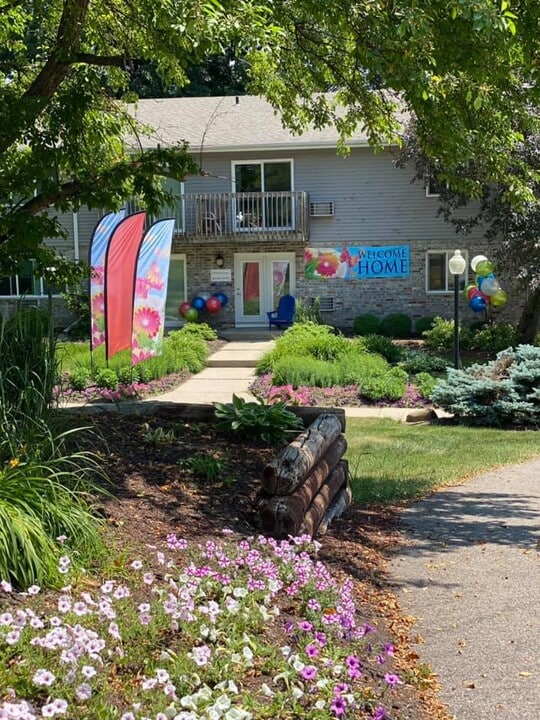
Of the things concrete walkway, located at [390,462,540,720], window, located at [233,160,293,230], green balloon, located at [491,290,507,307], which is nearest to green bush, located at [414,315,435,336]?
green balloon, located at [491,290,507,307]

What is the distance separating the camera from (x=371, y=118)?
33.3 feet

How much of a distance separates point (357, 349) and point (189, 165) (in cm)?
1227

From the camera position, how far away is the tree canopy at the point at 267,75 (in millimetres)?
6512

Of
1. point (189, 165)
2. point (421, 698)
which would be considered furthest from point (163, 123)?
point (421, 698)

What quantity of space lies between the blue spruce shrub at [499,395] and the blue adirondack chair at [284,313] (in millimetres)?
12190

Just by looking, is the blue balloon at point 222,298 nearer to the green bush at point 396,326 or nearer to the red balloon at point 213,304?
the red balloon at point 213,304

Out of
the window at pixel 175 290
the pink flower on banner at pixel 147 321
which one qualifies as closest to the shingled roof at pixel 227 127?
the window at pixel 175 290

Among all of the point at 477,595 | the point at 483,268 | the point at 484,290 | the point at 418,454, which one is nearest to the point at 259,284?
the point at 484,290

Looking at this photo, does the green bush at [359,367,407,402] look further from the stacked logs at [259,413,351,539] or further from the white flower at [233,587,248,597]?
the white flower at [233,587,248,597]

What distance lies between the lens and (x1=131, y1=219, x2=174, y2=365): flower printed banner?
1661 centimetres

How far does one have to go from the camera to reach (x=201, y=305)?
89.3 ft

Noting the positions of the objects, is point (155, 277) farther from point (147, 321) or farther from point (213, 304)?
point (213, 304)

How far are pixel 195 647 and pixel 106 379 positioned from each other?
1340 centimetres

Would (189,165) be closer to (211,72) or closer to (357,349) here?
(357,349)
